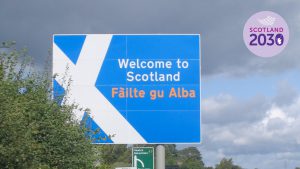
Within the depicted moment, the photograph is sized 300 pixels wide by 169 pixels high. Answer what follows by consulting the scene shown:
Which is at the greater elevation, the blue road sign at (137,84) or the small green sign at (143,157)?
the blue road sign at (137,84)

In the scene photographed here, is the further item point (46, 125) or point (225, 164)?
point (225, 164)

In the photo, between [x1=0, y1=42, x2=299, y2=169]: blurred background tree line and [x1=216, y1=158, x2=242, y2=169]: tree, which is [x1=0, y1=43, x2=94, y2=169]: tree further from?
[x1=216, y1=158, x2=242, y2=169]: tree

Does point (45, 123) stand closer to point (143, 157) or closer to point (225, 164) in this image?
point (143, 157)

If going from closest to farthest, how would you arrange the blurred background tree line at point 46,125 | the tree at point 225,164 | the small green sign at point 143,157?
the blurred background tree line at point 46,125, the small green sign at point 143,157, the tree at point 225,164

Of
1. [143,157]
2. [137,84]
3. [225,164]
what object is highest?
[225,164]

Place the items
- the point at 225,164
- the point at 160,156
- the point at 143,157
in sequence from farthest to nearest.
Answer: the point at 225,164 → the point at 143,157 → the point at 160,156

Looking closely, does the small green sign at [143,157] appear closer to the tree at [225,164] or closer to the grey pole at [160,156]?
the grey pole at [160,156]

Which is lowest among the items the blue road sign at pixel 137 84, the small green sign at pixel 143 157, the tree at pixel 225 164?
the small green sign at pixel 143 157

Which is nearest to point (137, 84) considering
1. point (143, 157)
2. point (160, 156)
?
point (160, 156)

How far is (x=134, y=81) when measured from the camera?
62.2 feet

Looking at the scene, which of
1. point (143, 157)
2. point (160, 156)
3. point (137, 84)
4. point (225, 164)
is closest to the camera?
point (137, 84)

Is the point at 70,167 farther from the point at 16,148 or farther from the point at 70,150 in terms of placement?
the point at 16,148

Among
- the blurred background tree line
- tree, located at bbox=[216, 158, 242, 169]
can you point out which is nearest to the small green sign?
the blurred background tree line

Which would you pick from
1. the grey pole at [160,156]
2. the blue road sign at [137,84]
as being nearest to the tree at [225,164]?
the grey pole at [160,156]
